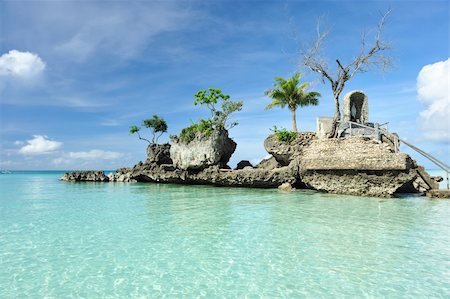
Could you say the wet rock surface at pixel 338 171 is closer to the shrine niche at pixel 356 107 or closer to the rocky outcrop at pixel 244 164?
the rocky outcrop at pixel 244 164

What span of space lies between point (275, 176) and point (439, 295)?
15149 mm

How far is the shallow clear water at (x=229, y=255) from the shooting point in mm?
4281

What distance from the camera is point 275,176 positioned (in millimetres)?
19141

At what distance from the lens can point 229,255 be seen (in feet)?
18.8

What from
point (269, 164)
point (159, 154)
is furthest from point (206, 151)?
point (159, 154)

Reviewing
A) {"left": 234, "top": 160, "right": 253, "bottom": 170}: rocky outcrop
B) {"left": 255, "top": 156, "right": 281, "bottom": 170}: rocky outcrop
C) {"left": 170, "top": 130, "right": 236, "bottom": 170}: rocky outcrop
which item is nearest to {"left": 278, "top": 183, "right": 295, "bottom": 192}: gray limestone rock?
{"left": 255, "top": 156, "right": 281, "bottom": 170}: rocky outcrop

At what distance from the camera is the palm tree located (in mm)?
24234

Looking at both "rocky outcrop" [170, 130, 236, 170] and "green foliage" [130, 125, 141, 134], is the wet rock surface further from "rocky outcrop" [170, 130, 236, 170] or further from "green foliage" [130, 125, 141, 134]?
"green foliage" [130, 125, 141, 134]

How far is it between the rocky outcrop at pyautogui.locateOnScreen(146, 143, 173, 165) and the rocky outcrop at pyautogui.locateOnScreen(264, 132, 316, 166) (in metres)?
13.1

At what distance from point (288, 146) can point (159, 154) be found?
581 inches

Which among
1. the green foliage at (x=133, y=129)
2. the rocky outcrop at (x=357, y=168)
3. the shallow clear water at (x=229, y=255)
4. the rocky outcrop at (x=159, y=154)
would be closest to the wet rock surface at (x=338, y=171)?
the rocky outcrop at (x=357, y=168)

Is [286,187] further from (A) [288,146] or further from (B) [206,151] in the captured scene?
(B) [206,151]

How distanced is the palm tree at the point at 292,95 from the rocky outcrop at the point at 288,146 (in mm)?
4877

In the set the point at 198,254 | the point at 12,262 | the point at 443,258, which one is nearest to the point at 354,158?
the point at 443,258
